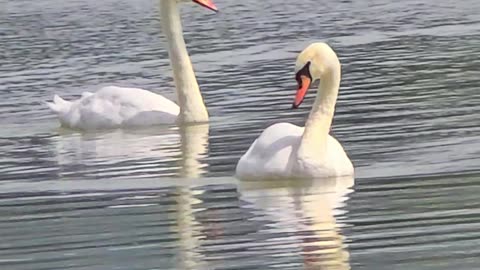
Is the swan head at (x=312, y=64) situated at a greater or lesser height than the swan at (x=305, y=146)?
greater

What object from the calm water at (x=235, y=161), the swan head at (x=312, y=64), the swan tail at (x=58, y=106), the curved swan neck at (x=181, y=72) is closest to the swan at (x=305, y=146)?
the swan head at (x=312, y=64)

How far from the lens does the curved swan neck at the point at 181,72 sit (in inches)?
689

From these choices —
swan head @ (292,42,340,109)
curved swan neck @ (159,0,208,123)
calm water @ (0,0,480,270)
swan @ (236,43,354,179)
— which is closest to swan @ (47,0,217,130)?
curved swan neck @ (159,0,208,123)

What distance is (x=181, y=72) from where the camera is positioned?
18312 millimetres

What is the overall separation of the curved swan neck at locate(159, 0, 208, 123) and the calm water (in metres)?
0.25

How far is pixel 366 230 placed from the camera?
34.0 ft

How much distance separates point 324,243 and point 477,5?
2309 centimetres

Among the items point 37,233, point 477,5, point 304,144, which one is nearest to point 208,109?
point 304,144

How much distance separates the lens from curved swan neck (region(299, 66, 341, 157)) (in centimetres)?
1267

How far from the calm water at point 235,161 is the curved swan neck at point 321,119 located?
0.28m

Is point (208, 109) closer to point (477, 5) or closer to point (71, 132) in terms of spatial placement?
point (71, 132)

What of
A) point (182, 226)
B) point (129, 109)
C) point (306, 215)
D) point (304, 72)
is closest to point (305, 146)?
point (304, 72)

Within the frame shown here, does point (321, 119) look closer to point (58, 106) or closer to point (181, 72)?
point (181, 72)

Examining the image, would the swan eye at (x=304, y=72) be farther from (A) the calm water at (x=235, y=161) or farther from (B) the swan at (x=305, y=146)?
(A) the calm water at (x=235, y=161)
